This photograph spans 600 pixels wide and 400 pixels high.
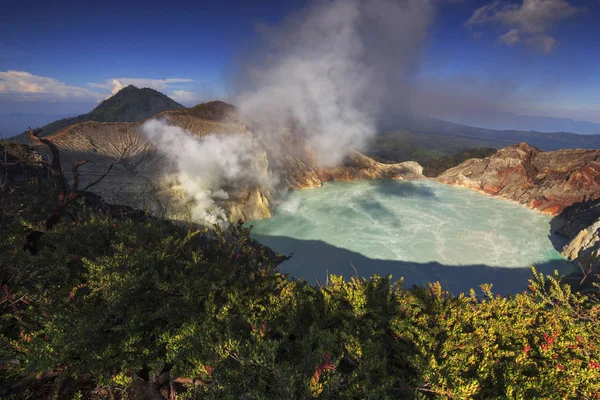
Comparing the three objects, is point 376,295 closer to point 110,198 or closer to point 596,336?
point 596,336

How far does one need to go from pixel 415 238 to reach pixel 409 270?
28.2 feet

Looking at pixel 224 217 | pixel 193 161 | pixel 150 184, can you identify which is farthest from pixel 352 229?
pixel 150 184

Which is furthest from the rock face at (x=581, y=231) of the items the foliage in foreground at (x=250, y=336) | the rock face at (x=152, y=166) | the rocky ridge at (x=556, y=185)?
the rock face at (x=152, y=166)

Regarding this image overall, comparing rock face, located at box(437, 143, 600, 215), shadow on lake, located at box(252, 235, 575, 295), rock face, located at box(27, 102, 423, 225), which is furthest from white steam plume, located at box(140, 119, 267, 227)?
rock face, located at box(437, 143, 600, 215)

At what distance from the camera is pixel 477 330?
6.51 m

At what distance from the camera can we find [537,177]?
51.6 metres

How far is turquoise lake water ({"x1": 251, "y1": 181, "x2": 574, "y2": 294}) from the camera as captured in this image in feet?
88.1

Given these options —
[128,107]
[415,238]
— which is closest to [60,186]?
[415,238]

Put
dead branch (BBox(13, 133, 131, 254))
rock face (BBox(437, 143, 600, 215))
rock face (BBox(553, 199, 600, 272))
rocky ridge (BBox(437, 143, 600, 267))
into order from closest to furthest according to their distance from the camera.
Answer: dead branch (BBox(13, 133, 131, 254)), rock face (BBox(553, 199, 600, 272)), rocky ridge (BBox(437, 143, 600, 267)), rock face (BBox(437, 143, 600, 215))

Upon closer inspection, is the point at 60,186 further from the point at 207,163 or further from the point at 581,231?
the point at 581,231

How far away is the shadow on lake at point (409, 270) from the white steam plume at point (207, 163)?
11461 mm

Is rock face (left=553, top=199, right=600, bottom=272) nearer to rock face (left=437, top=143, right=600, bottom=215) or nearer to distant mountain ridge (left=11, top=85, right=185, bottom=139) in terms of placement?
rock face (left=437, top=143, right=600, bottom=215)

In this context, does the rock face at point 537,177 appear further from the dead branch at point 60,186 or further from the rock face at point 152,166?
the dead branch at point 60,186

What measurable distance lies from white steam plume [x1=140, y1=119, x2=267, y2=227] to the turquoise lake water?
662 centimetres
